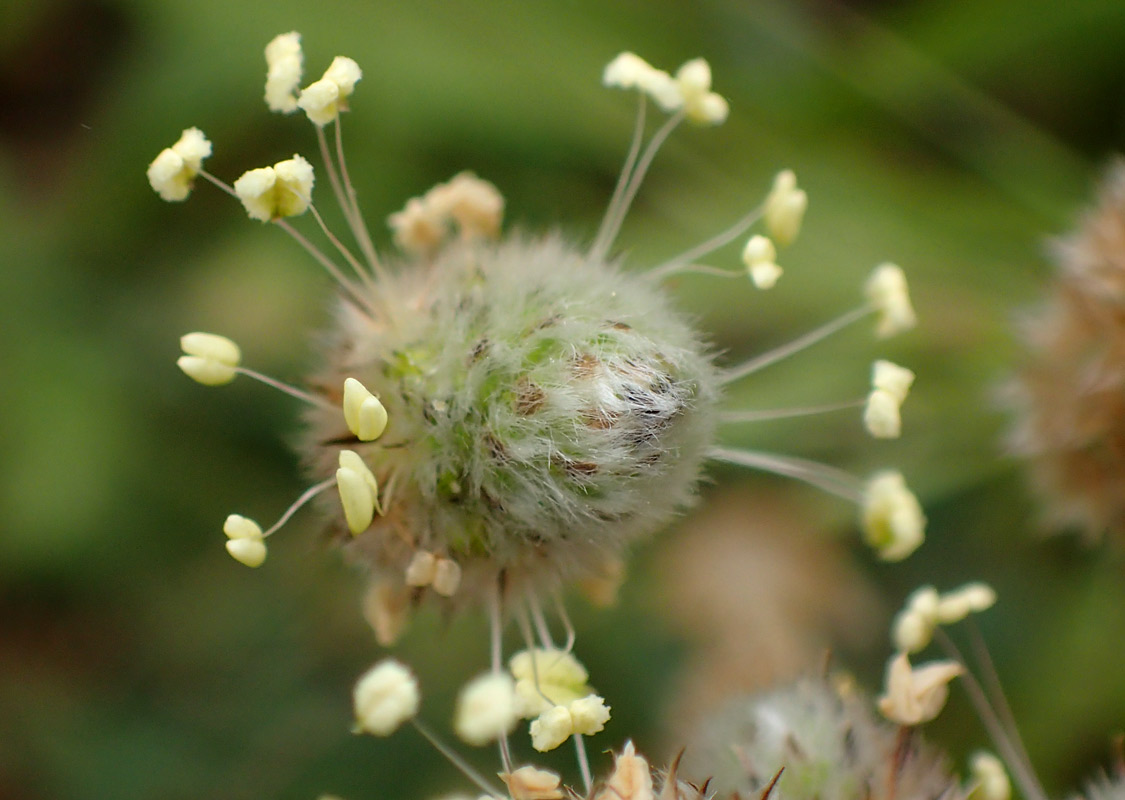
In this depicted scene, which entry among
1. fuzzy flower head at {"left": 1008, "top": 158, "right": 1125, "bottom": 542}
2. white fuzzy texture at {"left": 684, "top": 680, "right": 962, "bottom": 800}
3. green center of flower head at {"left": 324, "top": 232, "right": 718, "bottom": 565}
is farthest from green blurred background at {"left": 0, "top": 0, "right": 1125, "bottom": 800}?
green center of flower head at {"left": 324, "top": 232, "right": 718, "bottom": 565}

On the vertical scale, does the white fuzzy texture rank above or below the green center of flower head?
below

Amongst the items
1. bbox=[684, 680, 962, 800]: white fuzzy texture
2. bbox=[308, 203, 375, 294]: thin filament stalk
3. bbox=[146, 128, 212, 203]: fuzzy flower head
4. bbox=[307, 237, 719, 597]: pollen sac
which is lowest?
bbox=[684, 680, 962, 800]: white fuzzy texture

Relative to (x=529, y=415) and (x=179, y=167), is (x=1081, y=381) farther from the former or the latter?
(x=179, y=167)

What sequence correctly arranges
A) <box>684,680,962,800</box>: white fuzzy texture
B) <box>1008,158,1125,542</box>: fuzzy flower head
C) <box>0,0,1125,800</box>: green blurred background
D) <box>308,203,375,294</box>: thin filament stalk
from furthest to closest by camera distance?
<box>0,0,1125,800</box>: green blurred background, <box>1008,158,1125,542</box>: fuzzy flower head, <box>684,680,962,800</box>: white fuzzy texture, <box>308,203,375,294</box>: thin filament stalk

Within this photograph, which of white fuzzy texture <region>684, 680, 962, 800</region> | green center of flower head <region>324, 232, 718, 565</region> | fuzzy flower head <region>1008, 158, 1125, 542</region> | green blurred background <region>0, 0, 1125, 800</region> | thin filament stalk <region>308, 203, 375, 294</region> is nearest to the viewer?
green center of flower head <region>324, 232, 718, 565</region>

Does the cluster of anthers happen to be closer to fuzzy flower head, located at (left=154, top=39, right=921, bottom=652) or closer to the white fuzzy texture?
fuzzy flower head, located at (left=154, top=39, right=921, bottom=652)

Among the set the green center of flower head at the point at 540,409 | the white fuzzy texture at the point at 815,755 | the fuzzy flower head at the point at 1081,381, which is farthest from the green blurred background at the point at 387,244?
the green center of flower head at the point at 540,409

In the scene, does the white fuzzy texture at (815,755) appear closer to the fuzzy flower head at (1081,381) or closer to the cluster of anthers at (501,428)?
the cluster of anthers at (501,428)

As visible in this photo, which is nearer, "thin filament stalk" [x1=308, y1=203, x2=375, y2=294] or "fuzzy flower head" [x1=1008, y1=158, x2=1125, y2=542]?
"thin filament stalk" [x1=308, y1=203, x2=375, y2=294]

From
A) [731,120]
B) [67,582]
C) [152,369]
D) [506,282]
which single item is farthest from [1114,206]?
[67,582]
